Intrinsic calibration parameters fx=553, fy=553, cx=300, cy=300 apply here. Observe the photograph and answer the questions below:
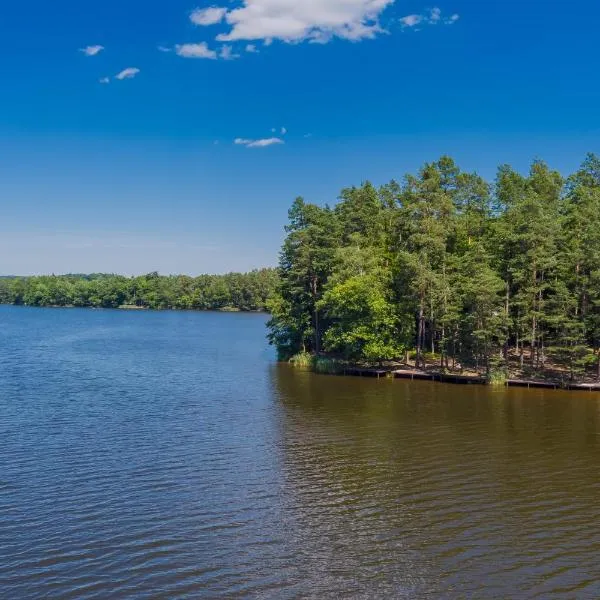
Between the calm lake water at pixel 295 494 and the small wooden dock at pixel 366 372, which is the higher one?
the small wooden dock at pixel 366 372

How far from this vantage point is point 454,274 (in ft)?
177

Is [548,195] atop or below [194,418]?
→ atop

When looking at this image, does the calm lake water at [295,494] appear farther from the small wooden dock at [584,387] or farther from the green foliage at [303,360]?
the green foliage at [303,360]

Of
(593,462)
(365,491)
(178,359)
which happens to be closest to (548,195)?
(593,462)

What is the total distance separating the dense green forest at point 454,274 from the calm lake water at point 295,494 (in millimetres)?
7965

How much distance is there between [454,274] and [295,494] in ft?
119

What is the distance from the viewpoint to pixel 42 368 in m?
54.9

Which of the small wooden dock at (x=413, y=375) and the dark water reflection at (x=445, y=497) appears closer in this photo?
the dark water reflection at (x=445, y=497)

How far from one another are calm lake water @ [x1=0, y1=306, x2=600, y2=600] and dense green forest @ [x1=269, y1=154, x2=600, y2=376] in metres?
7.96

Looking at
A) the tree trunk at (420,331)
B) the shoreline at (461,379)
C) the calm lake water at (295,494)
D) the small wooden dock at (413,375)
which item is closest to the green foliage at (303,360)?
the shoreline at (461,379)

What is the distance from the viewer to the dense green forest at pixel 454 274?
158ft

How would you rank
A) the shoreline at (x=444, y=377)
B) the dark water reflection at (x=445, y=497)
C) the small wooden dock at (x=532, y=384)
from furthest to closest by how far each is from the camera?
the small wooden dock at (x=532, y=384), the shoreline at (x=444, y=377), the dark water reflection at (x=445, y=497)

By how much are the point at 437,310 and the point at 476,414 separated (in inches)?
616

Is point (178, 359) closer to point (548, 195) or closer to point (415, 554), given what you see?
point (548, 195)
